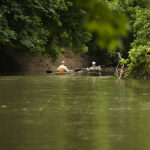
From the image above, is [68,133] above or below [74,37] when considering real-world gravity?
below

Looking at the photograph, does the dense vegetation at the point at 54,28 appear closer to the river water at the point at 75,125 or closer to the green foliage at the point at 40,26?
the green foliage at the point at 40,26

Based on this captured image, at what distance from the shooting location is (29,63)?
56.7m

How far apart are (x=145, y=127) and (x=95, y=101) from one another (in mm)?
5431

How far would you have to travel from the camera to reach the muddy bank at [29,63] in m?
48.7

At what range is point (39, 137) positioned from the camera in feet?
23.9

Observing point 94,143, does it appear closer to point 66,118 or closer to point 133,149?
point 133,149

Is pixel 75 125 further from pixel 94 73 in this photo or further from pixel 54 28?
pixel 54 28

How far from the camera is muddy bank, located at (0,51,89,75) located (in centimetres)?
4867

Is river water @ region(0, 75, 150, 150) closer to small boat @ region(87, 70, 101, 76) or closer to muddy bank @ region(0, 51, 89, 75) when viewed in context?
small boat @ region(87, 70, 101, 76)

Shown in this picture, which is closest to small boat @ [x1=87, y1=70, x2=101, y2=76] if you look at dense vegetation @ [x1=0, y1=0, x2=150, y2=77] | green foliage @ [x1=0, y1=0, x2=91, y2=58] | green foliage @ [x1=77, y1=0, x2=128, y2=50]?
dense vegetation @ [x1=0, y1=0, x2=150, y2=77]

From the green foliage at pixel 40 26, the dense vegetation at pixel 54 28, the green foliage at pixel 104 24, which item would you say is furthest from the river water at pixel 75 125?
the green foliage at pixel 40 26

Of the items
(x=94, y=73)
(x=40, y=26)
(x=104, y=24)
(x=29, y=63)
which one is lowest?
(x=94, y=73)

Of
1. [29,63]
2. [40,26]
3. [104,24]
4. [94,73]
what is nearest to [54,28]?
[40,26]

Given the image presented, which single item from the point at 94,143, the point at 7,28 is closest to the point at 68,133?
the point at 94,143
